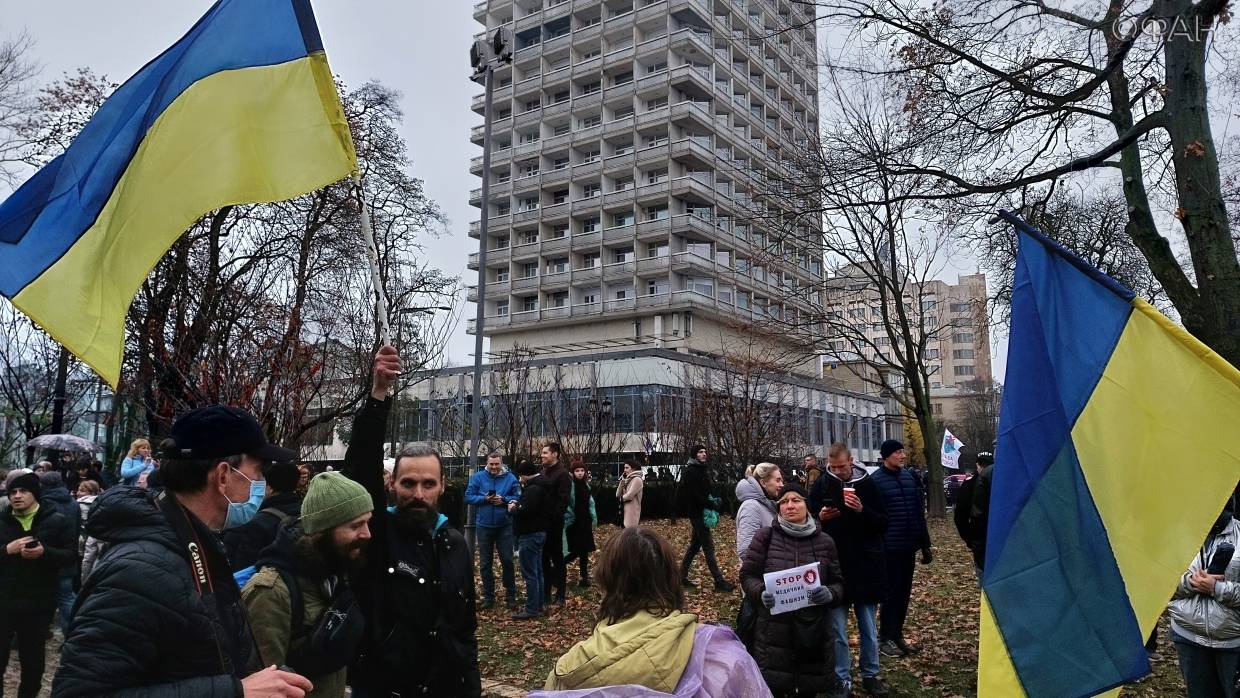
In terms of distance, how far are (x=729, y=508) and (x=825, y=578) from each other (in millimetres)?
22160

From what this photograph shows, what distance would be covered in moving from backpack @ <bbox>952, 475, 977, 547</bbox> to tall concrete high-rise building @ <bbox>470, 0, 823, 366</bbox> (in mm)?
48372

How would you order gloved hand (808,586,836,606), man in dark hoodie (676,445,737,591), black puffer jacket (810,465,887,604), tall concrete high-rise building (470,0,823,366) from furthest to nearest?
tall concrete high-rise building (470,0,823,366) < man in dark hoodie (676,445,737,591) < black puffer jacket (810,465,887,604) < gloved hand (808,586,836,606)

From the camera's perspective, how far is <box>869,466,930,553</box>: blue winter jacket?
816 centimetres

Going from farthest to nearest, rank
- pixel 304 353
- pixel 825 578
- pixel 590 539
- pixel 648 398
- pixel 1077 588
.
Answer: pixel 648 398 → pixel 304 353 → pixel 590 539 → pixel 825 578 → pixel 1077 588

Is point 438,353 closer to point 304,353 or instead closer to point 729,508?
point 304,353

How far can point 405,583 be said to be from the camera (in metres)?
3.74

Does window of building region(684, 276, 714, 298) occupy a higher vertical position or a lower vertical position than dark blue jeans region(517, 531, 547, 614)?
higher

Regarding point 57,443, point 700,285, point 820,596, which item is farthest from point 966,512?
point 700,285

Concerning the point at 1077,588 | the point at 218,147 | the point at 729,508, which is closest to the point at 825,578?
the point at 1077,588

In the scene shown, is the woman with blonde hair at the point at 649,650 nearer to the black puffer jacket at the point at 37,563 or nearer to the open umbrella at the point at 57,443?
the black puffer jacket at the point at 37,563

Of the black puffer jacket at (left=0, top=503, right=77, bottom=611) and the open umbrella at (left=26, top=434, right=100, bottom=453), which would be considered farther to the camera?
the open umbrella at (left=26, top=434, right=100, bottom=453)

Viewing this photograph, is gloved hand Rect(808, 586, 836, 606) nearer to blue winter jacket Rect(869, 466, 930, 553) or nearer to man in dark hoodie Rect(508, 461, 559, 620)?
blue winter jacket Rect(869, 466, 930, 553)

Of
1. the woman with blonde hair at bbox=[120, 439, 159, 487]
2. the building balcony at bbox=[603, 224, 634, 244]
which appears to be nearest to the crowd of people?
the woman with blonde hair at bbox=[120, 439, 159, 487]

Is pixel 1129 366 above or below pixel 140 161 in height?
below
